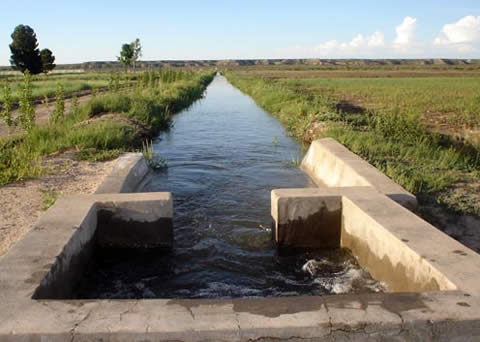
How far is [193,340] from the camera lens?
2.70 meters

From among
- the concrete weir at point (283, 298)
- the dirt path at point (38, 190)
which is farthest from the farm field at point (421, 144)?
the dirt path at point (38, 190)

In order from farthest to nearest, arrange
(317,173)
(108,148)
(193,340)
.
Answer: (108,148)
(317,173)
(193,340)

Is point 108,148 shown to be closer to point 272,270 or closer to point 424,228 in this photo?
point 272,270

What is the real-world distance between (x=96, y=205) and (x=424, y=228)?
353cm

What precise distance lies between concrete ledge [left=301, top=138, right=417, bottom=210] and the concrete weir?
0.07 m

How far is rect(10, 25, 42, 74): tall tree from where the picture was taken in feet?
201

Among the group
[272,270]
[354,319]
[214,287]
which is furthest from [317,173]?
[354,319]

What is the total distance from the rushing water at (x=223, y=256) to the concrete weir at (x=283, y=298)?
254 mm

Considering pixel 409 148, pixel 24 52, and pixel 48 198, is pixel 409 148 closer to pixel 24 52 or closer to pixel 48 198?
pixel 48 198

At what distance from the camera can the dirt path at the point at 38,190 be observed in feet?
16.1

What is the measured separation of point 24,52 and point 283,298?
6822 centimetres

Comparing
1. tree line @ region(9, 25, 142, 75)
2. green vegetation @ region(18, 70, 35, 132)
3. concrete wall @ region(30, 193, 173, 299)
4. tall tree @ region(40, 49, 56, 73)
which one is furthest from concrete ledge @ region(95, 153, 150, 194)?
tall tree @ region(40, 49, 56, 73)

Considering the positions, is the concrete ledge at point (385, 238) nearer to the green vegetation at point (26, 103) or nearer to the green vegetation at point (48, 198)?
the green vegetation at point (48, 198)

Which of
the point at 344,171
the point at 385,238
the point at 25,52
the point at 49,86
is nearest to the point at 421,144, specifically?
the point at 344,171
